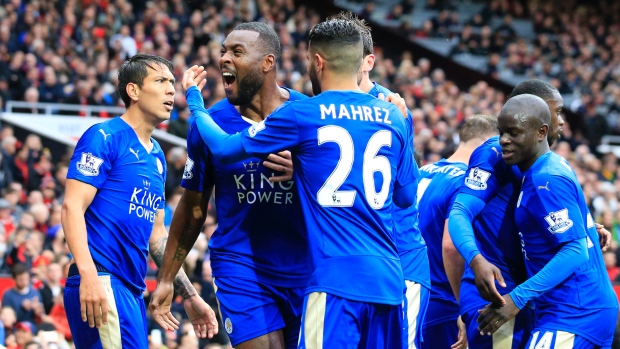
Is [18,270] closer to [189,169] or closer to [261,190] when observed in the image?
[189,169]

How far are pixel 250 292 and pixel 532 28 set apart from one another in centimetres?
2759

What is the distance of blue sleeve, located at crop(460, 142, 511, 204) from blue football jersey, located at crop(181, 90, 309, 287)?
1.24 m

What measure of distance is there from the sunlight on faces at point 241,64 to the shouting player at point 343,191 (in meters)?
0.73

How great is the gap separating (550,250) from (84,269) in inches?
116

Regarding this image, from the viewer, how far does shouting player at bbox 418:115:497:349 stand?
721cm

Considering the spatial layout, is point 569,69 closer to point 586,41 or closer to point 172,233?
point 586,41

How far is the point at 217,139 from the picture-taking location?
207 inches

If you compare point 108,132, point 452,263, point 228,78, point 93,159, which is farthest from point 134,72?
point 452,263

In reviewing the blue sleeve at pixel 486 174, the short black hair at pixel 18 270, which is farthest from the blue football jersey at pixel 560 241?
the short black hair at pixel 18 270

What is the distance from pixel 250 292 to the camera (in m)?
5.77

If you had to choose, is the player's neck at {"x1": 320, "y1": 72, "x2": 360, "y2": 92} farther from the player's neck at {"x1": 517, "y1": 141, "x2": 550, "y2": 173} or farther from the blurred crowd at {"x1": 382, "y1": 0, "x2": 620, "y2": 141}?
the blurred crowd at {"x1": 382, "y1": 0, "x2": 620, "y2": 141}

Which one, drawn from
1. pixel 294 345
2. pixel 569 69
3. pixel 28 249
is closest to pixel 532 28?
pixel 569 69

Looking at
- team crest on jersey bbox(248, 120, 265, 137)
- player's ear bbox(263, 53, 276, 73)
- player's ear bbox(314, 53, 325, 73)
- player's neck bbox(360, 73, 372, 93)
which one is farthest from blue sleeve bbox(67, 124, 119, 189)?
player's neck bbox(360, 73, 372, 93)

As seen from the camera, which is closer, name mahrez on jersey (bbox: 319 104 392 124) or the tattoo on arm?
name mahrez on jersey (bbox: 319 104 392 124)
